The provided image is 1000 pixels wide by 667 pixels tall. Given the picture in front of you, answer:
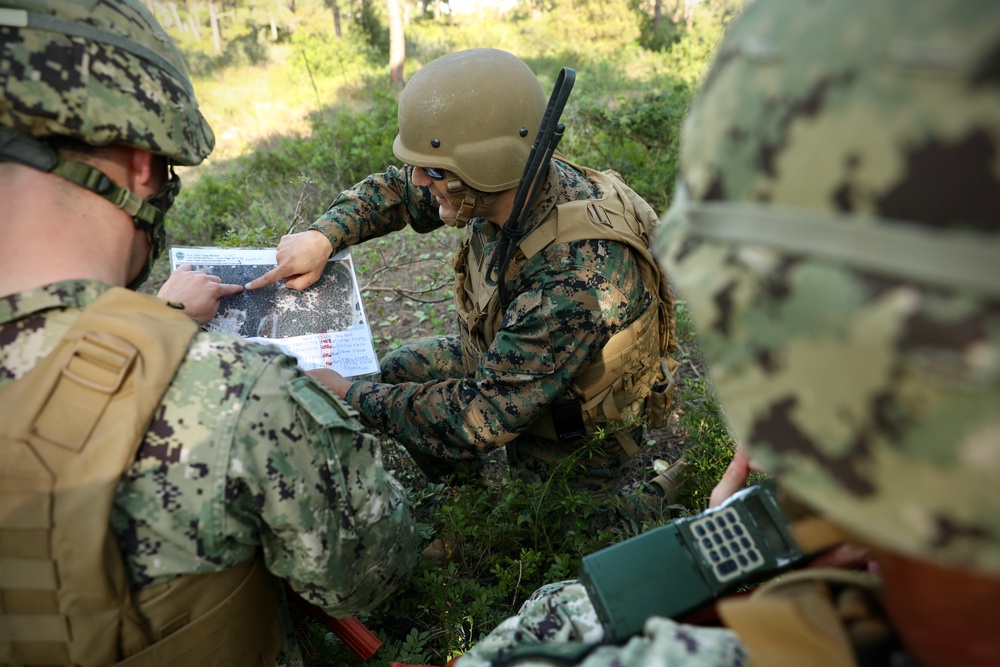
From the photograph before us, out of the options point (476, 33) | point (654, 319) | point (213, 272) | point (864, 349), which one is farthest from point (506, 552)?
point (476, 33)

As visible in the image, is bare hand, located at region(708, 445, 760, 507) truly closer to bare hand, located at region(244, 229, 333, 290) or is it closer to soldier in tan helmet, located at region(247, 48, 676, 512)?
soldier in tan helmet, located at region(247, 48, 676, 512)

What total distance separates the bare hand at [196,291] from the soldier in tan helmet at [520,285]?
0.18 meters

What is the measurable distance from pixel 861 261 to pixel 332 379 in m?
2.14

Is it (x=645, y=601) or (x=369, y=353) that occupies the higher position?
(x=645, y=601)

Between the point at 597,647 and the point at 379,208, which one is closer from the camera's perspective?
the point at 597,647

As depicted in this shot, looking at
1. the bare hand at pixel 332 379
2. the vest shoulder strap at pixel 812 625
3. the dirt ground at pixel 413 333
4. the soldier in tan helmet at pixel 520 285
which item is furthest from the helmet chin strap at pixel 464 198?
the vest shoulder strap at pixel 812 625

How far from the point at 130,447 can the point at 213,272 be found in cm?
145

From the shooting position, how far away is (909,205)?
73cm

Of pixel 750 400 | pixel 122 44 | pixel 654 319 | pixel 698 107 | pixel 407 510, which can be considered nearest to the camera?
pixel 750 400

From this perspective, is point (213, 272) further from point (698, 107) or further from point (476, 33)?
point (476, 33)

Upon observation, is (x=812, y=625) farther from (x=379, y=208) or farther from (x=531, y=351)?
A: (x=379, y=208)

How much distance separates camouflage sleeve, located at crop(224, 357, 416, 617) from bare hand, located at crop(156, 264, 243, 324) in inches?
39.9

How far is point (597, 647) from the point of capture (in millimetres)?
1063

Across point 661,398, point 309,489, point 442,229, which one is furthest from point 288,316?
point 442,229
